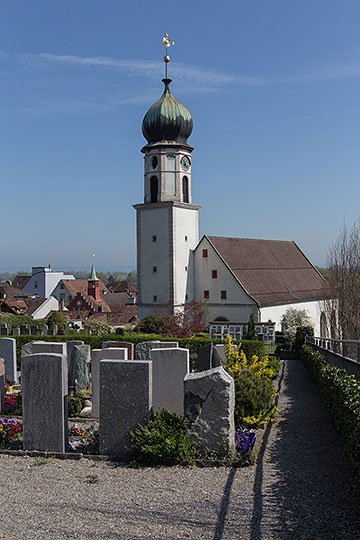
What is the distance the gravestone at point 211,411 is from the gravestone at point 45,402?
2124 mm

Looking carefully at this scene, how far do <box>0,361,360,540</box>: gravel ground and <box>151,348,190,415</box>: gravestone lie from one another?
2268 mm

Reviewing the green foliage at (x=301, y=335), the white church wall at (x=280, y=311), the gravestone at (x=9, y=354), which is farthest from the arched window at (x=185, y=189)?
the gravestone at (x=9, y=354)

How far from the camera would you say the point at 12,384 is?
16703mm

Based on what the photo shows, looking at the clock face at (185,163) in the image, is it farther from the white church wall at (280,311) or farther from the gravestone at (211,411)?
the gravestone at (211,411)

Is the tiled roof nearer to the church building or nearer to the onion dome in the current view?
the church building

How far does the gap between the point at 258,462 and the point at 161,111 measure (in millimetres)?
38291

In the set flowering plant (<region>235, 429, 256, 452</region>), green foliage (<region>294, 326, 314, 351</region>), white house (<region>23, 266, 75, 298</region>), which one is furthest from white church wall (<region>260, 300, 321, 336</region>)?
white house (<region>23, 266, 75, 298</region>)

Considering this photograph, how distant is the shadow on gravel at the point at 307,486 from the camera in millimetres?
5746

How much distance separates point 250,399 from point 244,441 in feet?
6.16

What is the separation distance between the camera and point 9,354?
17172mm

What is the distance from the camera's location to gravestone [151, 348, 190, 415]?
10.9 metres

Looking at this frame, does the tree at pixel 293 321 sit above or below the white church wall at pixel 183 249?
below

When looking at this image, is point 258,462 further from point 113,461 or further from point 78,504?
point 78,504

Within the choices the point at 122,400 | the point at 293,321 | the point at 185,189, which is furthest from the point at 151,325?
the point at 122,400
